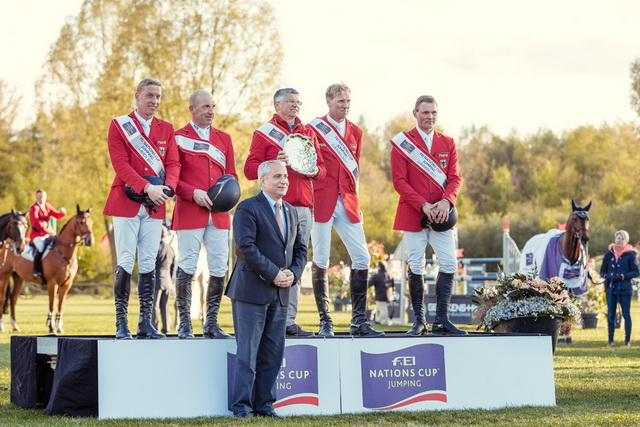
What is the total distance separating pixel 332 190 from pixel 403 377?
1.62m

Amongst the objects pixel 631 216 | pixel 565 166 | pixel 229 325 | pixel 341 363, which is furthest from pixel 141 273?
pixel 565 166

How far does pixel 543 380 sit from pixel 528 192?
51.5m

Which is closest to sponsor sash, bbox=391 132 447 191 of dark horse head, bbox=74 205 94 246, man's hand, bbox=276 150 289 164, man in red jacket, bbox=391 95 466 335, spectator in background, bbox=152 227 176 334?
man in red jacket, bbox=391 95 466 335

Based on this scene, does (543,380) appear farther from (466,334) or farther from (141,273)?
(141,273)

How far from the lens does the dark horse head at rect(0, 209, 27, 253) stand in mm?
16406

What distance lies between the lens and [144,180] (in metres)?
7.09

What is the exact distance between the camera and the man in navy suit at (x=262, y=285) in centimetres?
657

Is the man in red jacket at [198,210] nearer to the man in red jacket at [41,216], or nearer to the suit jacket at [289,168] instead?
the suit jacket at [289,168]

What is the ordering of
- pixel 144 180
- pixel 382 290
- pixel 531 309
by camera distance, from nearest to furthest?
pixel 144 180 → pixel 531 309 → pixel 382 290

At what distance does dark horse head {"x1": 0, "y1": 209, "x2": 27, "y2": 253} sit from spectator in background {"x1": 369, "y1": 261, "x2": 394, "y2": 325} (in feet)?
24.7

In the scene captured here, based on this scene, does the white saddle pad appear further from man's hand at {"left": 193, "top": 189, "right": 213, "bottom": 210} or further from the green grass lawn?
man's hand at {"left": 193, "top": 189, "right": 213, "bottom": 210}

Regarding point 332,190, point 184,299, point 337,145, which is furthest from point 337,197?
point 184,299

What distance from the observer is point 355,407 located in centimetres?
718

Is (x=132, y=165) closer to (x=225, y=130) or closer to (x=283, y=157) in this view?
(x=283, y=157)
